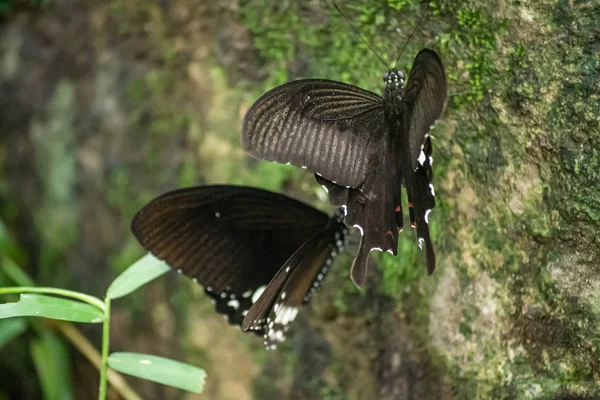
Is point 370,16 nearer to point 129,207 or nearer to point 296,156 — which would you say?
point 296,156

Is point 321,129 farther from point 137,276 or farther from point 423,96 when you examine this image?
point 137,276

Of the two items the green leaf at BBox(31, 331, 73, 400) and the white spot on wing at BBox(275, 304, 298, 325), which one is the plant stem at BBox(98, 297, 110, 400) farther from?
the green leaf at BBox(31, 331, 73, 400)

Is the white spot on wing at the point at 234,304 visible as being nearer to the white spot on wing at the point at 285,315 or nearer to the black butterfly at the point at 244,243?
the black butterfly at the point at 244,243

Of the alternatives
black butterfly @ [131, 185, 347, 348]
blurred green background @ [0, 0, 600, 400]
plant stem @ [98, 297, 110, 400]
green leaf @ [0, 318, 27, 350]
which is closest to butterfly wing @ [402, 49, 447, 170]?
blurred green background @ [0, 0, 600, 400]

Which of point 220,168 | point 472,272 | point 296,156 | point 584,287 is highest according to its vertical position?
point 296,156

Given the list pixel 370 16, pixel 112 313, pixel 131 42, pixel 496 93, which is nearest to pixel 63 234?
pixel 112 313

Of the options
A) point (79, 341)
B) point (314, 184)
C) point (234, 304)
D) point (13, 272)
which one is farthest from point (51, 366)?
point (314, 184)
